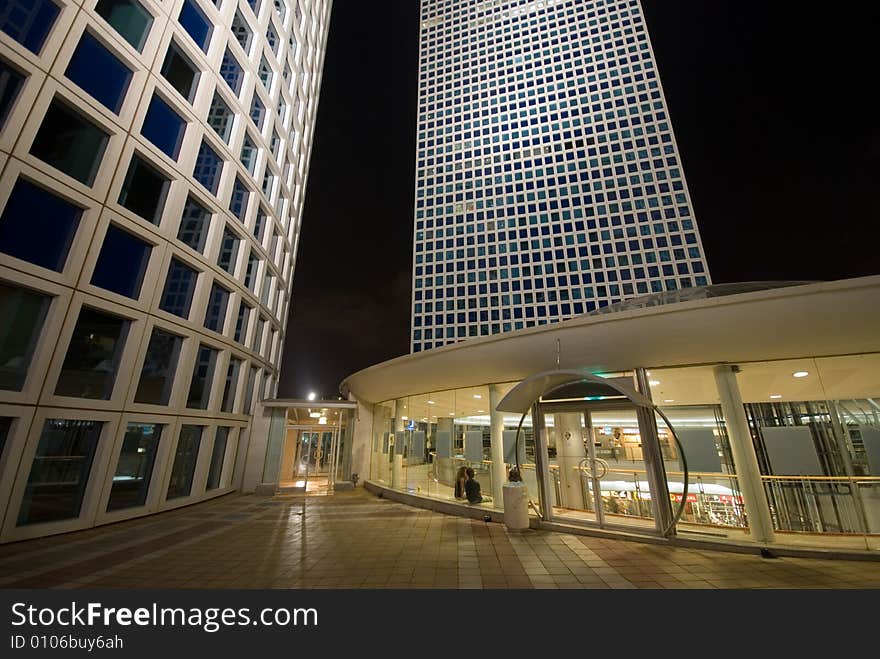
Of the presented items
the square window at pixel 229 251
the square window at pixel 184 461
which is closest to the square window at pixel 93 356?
the square window at pixel 184 461

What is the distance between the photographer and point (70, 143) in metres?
9.84

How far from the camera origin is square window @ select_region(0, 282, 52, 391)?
833 centimetres

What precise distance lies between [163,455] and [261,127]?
1704 centimetres

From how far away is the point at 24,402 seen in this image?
8.43m

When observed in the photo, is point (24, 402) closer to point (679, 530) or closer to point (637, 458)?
point (637, 458)

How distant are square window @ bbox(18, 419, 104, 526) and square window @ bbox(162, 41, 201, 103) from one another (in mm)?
12244

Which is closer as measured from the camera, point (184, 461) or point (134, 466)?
point (134, 466)

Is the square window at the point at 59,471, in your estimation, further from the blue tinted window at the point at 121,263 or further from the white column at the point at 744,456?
the white column at the point at 744,456

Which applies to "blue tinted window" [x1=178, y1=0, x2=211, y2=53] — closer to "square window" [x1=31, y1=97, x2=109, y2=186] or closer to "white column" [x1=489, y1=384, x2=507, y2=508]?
"square window" [x1=31, y1=97, x2=109, y2=186]

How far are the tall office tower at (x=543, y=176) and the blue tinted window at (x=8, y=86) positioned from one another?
1940 inches

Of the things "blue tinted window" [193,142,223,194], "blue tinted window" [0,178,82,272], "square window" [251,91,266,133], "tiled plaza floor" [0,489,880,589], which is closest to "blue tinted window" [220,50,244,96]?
"square window" [251,91,266,133]

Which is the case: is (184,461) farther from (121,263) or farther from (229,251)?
(229,251)

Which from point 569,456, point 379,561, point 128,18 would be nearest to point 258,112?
point 128,18

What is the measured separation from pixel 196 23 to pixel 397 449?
19.2 metres
